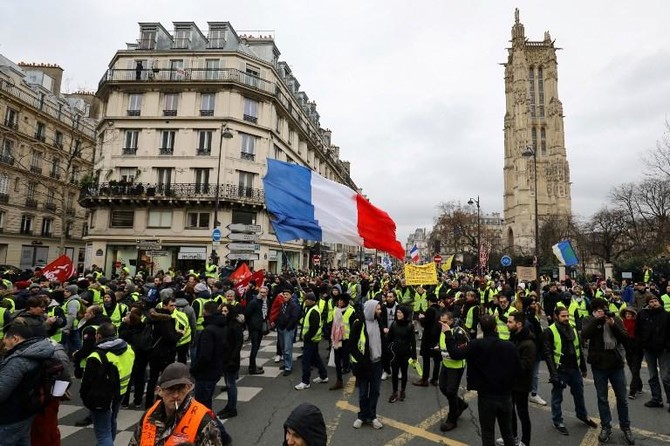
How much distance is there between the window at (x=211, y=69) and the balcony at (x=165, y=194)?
8.91 m

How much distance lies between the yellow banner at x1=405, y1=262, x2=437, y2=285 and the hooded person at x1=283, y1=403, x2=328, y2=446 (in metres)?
10.7

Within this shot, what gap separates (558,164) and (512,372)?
304 ft

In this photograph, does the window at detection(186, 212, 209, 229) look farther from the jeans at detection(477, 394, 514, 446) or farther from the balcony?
the jeans at detection(477, 394, 514, 446)

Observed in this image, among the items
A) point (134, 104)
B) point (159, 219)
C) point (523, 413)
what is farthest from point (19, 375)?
point (134, 104)

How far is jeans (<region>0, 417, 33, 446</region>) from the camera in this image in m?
3.42

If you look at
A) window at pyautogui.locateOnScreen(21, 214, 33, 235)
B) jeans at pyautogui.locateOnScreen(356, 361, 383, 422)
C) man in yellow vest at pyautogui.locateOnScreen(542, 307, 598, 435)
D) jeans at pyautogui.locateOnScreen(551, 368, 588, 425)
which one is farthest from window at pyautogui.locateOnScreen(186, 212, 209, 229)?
jeans at pyautogui.locateOnScreen(551, 368, 588, 425)

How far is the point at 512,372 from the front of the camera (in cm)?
431

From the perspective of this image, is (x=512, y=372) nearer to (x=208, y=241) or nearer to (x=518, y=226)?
(x=208, y=241)

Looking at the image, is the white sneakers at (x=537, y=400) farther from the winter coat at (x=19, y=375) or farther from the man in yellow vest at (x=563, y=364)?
the winter coat at (x=19, y=375)

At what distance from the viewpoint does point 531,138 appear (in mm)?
85312

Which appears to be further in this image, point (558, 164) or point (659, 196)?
point (558, 164)

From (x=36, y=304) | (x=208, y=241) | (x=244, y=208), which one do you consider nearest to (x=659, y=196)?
(x=244, y=208)

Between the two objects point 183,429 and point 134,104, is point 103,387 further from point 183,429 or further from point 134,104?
point 134,104

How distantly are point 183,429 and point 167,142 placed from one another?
1243 inches
